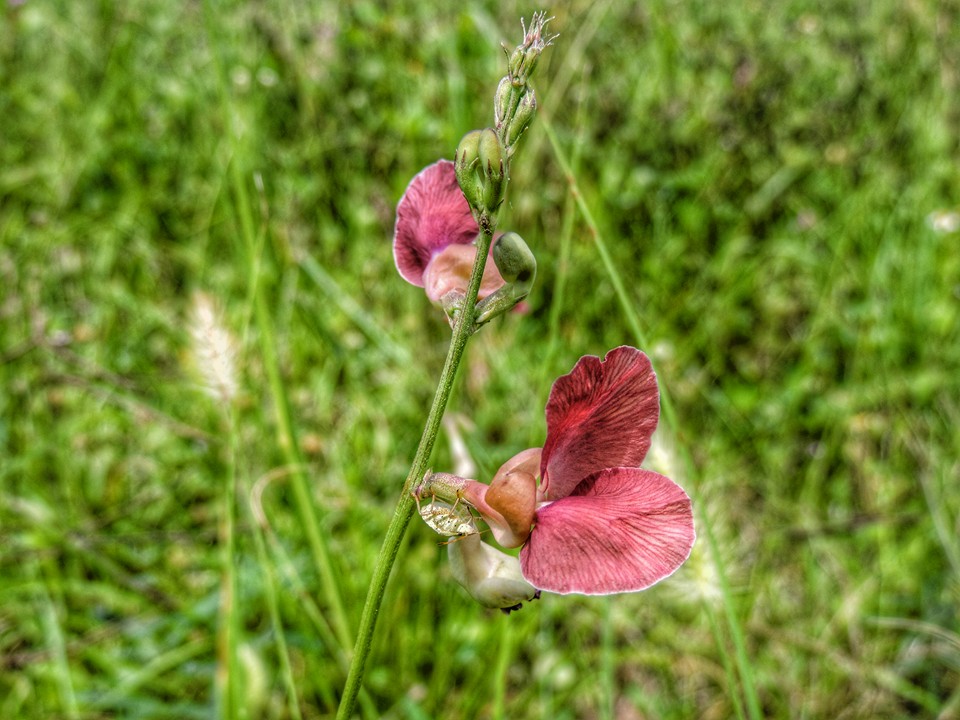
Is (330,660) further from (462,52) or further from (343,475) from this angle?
(462,52)

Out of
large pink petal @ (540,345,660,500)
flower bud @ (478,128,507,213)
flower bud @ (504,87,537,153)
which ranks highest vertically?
flower bud @ (504,87,537,153)

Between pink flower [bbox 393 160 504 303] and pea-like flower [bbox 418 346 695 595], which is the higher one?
pink flower [bbox 393 160 504 303]

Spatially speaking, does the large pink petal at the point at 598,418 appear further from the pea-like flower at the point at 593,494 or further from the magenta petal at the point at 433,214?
the magenta petal at the point at 433,214

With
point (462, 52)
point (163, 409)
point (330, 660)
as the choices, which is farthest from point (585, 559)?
point (462, 52)

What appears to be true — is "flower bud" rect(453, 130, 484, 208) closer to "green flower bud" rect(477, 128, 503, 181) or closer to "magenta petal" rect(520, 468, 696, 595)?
"green flower bud" rect(477, 128, 503, 181)

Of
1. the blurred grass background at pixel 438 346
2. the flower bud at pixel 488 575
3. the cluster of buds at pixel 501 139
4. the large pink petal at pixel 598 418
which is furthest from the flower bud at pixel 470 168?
the blurred grass background at pixel 438 346

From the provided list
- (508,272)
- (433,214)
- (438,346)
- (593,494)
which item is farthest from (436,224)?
(438,346)

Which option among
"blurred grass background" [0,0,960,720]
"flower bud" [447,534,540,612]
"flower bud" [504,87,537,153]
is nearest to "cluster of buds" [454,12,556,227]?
"flower bud" [504,87,537,153]
